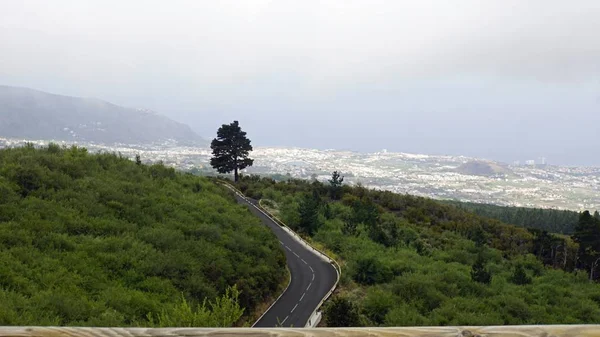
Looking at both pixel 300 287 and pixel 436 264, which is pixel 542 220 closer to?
pixel 436 264

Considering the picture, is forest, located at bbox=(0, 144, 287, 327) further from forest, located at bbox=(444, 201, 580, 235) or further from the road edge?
forest, located at bbox=(444, 201, 580, 235)

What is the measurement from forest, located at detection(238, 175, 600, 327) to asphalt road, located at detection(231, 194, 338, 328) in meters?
1.39

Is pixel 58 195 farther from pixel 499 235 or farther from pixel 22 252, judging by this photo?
pixel 499 235

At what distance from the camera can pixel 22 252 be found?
14250mm

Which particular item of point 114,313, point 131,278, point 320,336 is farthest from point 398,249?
point 320,336

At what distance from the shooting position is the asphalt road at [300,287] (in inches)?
755

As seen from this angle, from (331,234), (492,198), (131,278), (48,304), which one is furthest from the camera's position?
(492,198)

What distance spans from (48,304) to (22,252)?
4.19m

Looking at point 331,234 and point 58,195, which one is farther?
point 331,234

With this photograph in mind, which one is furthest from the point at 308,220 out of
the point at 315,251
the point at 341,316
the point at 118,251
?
the point at 118,251

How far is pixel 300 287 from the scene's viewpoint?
23.7 m

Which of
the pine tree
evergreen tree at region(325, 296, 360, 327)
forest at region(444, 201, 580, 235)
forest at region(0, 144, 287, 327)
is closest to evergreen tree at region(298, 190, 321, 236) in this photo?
forest at region(0, 144, 287, 327)

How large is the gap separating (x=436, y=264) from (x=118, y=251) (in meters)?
19.4

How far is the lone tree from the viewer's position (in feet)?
170
